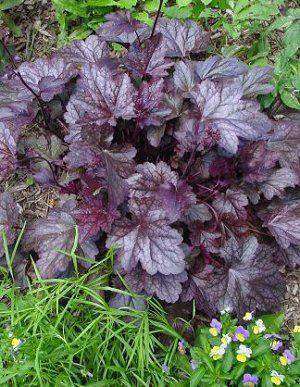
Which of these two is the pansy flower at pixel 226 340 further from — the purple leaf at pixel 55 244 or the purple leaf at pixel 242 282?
the purple leaf at pixel 55 244

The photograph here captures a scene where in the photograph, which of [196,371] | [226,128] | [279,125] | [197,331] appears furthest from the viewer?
[279,125]

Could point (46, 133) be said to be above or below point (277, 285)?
above

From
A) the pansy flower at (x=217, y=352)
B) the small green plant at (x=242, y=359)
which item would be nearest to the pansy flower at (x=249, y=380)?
the small green plant at (x=242, y=359)

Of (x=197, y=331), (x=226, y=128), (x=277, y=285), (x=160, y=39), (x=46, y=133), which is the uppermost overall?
(x=160, y=39)

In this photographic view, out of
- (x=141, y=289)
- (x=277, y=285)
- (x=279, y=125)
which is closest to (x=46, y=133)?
(x=141, y=289)

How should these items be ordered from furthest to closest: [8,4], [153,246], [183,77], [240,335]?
[8,4], [183,77], [153,246], [240,335]

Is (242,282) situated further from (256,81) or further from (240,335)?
(256,81)

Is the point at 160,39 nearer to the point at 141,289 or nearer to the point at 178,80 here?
the point at 178,80

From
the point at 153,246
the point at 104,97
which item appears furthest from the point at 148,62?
the point at 153,246
